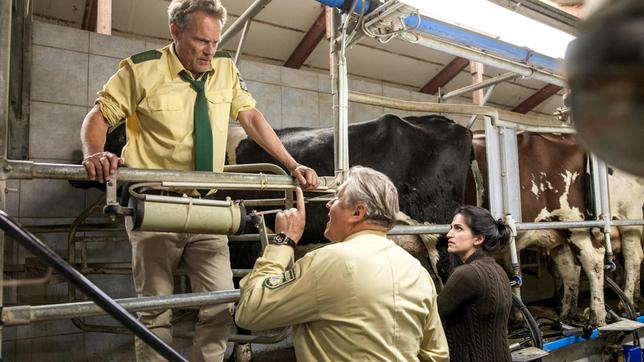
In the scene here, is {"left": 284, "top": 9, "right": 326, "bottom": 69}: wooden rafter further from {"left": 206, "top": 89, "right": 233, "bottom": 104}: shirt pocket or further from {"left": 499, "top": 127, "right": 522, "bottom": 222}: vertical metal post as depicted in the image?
{"left": 206, "top": 89, "right": 233, "bottom": 104}: shirt pocket

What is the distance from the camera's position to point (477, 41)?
3.36m

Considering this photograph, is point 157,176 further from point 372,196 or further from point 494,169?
point 494,169

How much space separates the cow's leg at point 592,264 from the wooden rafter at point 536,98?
3.83m

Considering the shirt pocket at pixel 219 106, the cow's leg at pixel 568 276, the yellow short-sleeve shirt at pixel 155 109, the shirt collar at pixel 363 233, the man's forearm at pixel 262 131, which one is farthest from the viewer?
→ the cow's leg at pixel 568 276

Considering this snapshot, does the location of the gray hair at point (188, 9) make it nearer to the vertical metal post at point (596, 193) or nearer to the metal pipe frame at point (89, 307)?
the metal pipe frame at point (89, 307)

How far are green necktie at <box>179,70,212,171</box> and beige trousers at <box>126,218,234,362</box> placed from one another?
0.29 meters

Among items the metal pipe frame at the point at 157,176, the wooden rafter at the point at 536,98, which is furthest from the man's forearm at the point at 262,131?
the wooden rafter at the point at 536,98

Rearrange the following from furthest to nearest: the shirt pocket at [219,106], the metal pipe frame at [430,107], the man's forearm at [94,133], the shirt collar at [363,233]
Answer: the metal pipe frame at [430,107] < the shirt pocket at [219,106] < the man's forearm at [94,133] < the shirt collar at [363,233]

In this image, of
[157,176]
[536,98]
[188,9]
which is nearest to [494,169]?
[188,9]

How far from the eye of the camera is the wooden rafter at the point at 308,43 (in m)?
5.51

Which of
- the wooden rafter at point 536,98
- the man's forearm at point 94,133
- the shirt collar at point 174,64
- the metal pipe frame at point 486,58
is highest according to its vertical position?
the wooden rafter at point 536,98

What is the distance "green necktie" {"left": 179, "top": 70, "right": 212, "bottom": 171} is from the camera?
6.06 feet

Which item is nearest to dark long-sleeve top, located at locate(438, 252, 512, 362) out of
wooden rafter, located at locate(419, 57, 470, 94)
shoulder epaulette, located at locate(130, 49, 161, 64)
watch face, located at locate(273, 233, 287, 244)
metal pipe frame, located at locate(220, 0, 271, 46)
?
watch face, located at locate(273, 233, 287, 244)

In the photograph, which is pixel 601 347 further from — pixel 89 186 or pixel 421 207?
pixel 89 186
